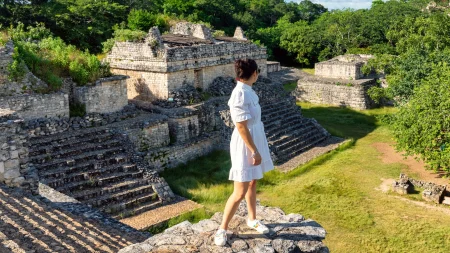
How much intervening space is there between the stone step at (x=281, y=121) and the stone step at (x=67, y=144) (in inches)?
249

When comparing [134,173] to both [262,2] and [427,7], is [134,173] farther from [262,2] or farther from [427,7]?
[427,7]

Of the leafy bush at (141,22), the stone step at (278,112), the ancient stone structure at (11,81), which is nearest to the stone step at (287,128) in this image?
the stone step at (278,112)

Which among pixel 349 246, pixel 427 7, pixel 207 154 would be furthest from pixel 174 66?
pixel 427 7

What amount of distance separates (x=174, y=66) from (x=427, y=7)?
52.9 meters

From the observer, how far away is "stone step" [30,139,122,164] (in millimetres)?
11055

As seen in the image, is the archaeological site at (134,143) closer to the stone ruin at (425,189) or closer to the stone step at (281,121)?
the stone step at (281,121)

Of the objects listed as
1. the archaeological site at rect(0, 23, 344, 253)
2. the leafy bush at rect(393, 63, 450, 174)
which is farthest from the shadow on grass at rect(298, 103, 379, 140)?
the leafy bush at rect(393, 63, 450, 174)

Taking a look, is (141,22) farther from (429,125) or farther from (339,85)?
(429,125)

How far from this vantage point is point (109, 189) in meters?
10.9

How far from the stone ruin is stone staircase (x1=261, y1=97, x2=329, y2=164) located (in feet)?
12.9

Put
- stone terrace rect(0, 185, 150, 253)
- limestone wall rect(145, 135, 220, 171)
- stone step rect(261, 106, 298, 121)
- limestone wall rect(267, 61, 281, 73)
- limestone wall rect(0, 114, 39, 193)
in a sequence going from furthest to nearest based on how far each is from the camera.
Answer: limestone wall rect(267, 61, 281, 73)
stone step rect(261, 106, 298, 121)
limestone wall rect(145, 135, 220, 171)
limestone wall rect(0, 114, 39, 193)
stone terrace rect(0, 185, 150, 253)

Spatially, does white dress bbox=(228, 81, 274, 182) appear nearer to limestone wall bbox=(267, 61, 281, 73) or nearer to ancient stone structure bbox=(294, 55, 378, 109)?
ancient stone structure bbox=(294, 55, 378, 109)

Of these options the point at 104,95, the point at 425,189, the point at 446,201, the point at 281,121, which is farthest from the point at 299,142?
the point at 104,95

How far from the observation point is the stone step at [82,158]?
10953 mm
